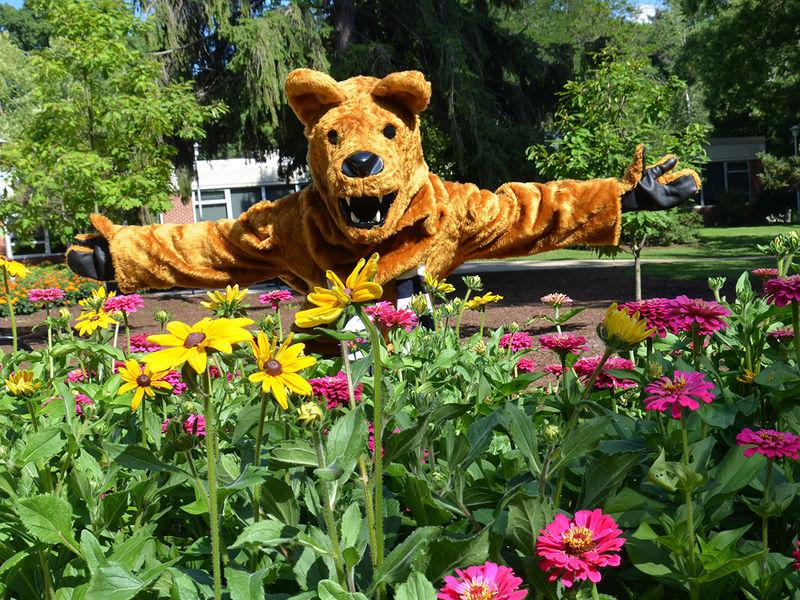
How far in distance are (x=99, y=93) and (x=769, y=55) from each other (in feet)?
41.3

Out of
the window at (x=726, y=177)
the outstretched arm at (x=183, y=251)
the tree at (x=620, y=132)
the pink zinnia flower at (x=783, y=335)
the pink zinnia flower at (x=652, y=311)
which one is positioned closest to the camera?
the pink zinnia flower at (x=652, y=311)

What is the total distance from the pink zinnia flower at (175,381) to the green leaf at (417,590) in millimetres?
1094

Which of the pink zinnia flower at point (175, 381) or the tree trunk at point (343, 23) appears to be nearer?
the pink zinnia flower at point (175, 381)

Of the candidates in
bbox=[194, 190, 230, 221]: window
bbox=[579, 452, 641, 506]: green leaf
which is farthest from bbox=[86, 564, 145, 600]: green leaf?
bbox=[194, 190, 230, 221]: window

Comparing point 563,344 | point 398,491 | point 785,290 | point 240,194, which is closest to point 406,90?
point 563,344

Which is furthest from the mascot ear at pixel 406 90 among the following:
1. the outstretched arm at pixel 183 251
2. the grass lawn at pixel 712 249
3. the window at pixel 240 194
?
the window at pixel 240 194

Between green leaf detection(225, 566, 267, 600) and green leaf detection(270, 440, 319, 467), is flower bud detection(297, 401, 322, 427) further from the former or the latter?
green leaf detection(225, 566, 267, 600)

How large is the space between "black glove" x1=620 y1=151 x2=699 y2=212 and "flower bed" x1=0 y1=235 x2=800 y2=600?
5.61 ft

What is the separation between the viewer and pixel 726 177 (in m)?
32.5

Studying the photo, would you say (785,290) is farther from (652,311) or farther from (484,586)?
(484,586)

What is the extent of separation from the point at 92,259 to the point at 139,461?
2701mm

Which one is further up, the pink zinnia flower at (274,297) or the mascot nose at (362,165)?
the mascot nose at (362,165)

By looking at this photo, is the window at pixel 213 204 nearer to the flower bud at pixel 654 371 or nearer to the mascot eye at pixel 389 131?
the mascot eye at pixel 389 131

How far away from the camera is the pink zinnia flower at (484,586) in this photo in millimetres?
886
